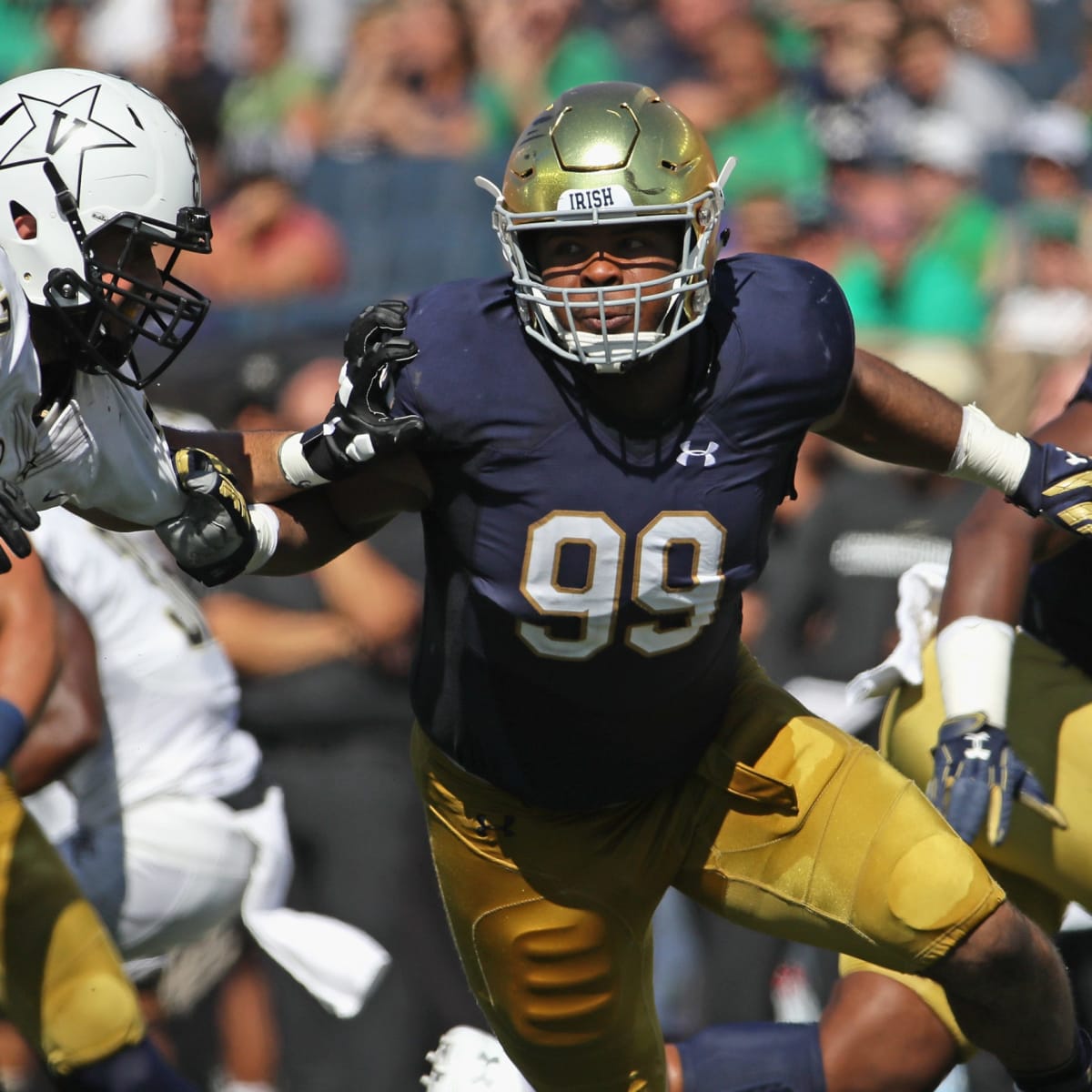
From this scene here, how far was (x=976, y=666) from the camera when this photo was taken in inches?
123

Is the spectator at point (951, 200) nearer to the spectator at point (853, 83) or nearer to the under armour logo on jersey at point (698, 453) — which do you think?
the spectator at point (853, 83)

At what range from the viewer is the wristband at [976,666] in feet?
10.1

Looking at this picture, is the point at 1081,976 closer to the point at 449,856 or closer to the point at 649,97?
the point at 449,856

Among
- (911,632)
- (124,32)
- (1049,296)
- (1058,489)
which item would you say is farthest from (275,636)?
(124,32)

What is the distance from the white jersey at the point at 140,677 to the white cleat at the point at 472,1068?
3.65ft

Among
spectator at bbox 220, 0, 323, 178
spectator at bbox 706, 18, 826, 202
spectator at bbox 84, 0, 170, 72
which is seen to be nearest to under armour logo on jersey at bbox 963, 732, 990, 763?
spectator at bbox 706, 18, 826, 202

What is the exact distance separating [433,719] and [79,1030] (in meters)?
0.90

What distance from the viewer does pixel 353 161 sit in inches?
250

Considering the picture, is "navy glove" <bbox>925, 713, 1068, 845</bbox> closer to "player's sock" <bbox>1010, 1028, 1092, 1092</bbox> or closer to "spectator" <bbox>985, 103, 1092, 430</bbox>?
"player's sock" <bbox>1010, 1028, 1092, 1092</bbox>

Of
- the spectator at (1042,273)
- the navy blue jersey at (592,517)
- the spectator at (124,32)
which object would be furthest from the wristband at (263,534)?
the spectator at (124,32)

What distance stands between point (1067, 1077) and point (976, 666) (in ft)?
2.22

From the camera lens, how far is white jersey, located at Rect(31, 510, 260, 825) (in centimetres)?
414

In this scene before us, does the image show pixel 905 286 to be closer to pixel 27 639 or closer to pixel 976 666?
pixel 976 666

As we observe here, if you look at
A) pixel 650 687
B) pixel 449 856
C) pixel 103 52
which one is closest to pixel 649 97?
pixel 650 687
